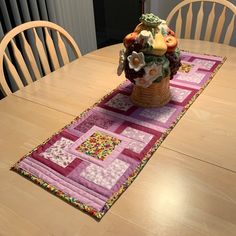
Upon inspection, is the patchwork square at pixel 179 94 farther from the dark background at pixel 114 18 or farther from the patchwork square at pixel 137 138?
the dark background at pixel 114 18

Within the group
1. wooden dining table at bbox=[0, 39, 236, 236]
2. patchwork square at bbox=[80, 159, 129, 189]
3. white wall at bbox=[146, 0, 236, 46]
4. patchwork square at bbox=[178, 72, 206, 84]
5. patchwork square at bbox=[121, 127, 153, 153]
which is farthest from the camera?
white wall at bbox=[146, 0, 236, 46]

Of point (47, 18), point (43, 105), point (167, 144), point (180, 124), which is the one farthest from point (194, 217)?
point (47, 18)

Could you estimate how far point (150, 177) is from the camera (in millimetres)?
773

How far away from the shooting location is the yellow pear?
91 centimetres

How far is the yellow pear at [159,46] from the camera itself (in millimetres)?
912

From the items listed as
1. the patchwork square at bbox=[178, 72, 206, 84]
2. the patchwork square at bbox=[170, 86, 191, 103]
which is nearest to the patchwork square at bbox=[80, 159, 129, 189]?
the patchwork square at bbox=[170, 86, 191, 103]

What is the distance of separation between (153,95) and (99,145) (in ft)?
0.94

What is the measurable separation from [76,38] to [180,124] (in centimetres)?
160

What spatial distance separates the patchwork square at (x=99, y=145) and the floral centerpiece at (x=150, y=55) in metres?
0.22

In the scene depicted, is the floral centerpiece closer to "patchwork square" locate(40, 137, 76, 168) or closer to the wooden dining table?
the wooden dining table

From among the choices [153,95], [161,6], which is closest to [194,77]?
[153,95]

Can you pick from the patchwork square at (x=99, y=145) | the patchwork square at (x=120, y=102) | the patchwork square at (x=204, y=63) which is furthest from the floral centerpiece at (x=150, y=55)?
the patchwork square at (x=204, y=63)

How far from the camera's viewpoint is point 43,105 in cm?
111

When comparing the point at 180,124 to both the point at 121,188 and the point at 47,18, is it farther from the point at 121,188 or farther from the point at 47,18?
the point at 47,18
